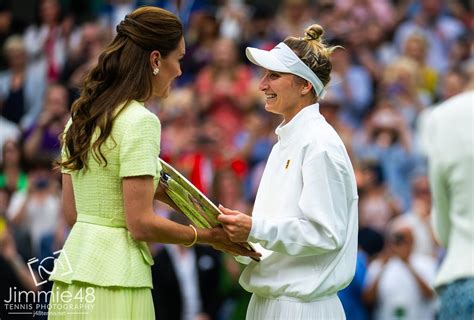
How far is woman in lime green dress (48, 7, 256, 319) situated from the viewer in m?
4.95

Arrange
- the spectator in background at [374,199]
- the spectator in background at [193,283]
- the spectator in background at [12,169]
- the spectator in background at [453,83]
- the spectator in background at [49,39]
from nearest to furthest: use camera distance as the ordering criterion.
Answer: the spectator in background at [193,283] → the spectator in background at [374,199] → the spectator in background at [12,169] → the spectator in background at [453,83] → the spectator in background at [49,39]

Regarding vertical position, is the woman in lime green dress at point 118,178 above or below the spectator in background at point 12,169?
above

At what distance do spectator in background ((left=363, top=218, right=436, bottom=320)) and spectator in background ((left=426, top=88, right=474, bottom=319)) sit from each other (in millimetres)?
5024

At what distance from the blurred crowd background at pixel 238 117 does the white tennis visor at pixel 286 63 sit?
11.1 ft

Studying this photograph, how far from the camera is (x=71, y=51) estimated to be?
41.1ft

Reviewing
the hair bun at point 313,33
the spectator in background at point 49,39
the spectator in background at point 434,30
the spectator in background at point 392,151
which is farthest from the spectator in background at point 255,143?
the hair bun at point 313,33

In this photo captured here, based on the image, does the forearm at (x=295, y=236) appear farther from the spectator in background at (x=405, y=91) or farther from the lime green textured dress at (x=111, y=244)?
the spectator in background at (x=405, y=91)

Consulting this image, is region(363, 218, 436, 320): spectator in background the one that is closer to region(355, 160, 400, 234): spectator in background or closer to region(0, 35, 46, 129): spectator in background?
region(355, 160, 400, 234): spectator in background

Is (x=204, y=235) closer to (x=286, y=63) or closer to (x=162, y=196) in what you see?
(x=162, y=196)

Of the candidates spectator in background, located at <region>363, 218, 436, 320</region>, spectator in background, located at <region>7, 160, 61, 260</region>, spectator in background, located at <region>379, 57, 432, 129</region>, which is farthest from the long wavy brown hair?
spectator in background, located at <region>379, 57, 432, 129</region>

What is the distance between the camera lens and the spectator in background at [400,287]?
9.54 meters

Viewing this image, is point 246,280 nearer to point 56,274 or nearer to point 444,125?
point 56,274

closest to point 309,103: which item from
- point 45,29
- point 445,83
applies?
point 445,83

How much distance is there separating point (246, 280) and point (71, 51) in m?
7.53
